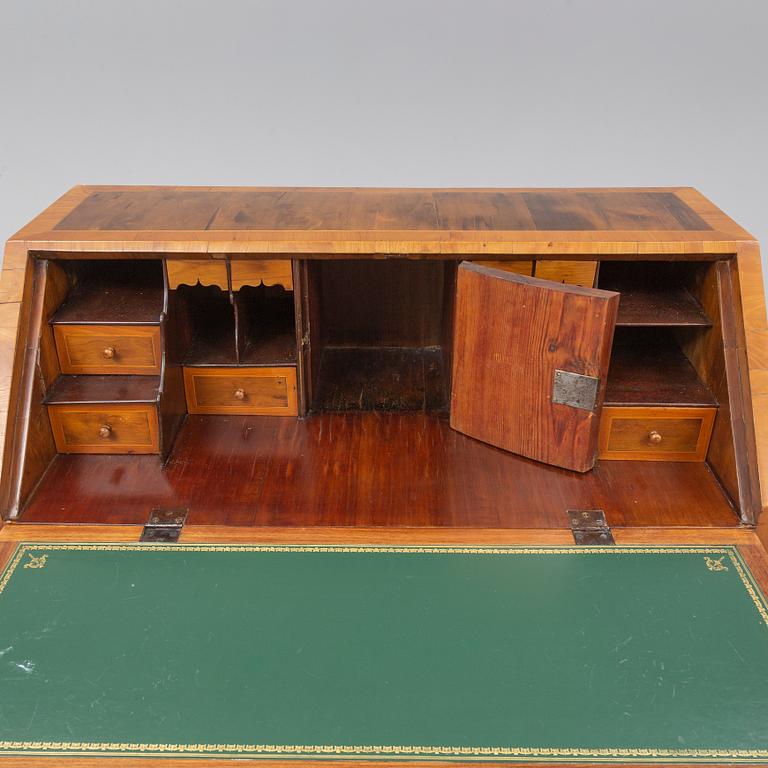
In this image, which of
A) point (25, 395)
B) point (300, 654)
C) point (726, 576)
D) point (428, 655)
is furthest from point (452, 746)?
point (25, 395)

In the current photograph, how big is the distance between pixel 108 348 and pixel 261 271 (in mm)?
544

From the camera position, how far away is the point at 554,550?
7.03 feet

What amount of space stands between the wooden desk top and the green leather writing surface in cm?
86

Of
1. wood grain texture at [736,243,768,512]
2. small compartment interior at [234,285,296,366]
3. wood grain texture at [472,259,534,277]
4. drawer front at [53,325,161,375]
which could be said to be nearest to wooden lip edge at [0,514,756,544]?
wood grain texture at [736,243,768,512]

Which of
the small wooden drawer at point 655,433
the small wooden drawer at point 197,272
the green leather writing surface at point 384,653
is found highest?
the small wooden drawer at point 197,272

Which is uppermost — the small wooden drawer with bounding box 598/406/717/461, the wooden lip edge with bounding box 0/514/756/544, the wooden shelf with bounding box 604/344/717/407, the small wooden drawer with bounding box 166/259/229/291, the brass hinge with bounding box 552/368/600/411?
the small wooden drawer with bounding box 166/259/229/291

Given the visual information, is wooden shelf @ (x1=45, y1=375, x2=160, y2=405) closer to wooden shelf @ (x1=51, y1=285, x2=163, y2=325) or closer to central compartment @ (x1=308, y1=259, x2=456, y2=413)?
wooden shelf @ (x1=51, y1=285, x2=163, y2=325)

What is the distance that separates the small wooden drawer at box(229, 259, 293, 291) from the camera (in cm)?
242

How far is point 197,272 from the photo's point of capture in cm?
244

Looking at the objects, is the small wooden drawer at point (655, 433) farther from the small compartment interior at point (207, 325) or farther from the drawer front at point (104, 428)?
the drawer front at point (104, 428)

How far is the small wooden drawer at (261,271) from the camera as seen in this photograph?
242 centimetres

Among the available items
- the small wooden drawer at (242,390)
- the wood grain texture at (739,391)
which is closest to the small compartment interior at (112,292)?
the small wooden drawer at (242,390)

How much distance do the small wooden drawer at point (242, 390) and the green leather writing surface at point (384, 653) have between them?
69cm

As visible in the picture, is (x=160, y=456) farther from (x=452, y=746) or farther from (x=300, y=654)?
(x=452, y=746)
